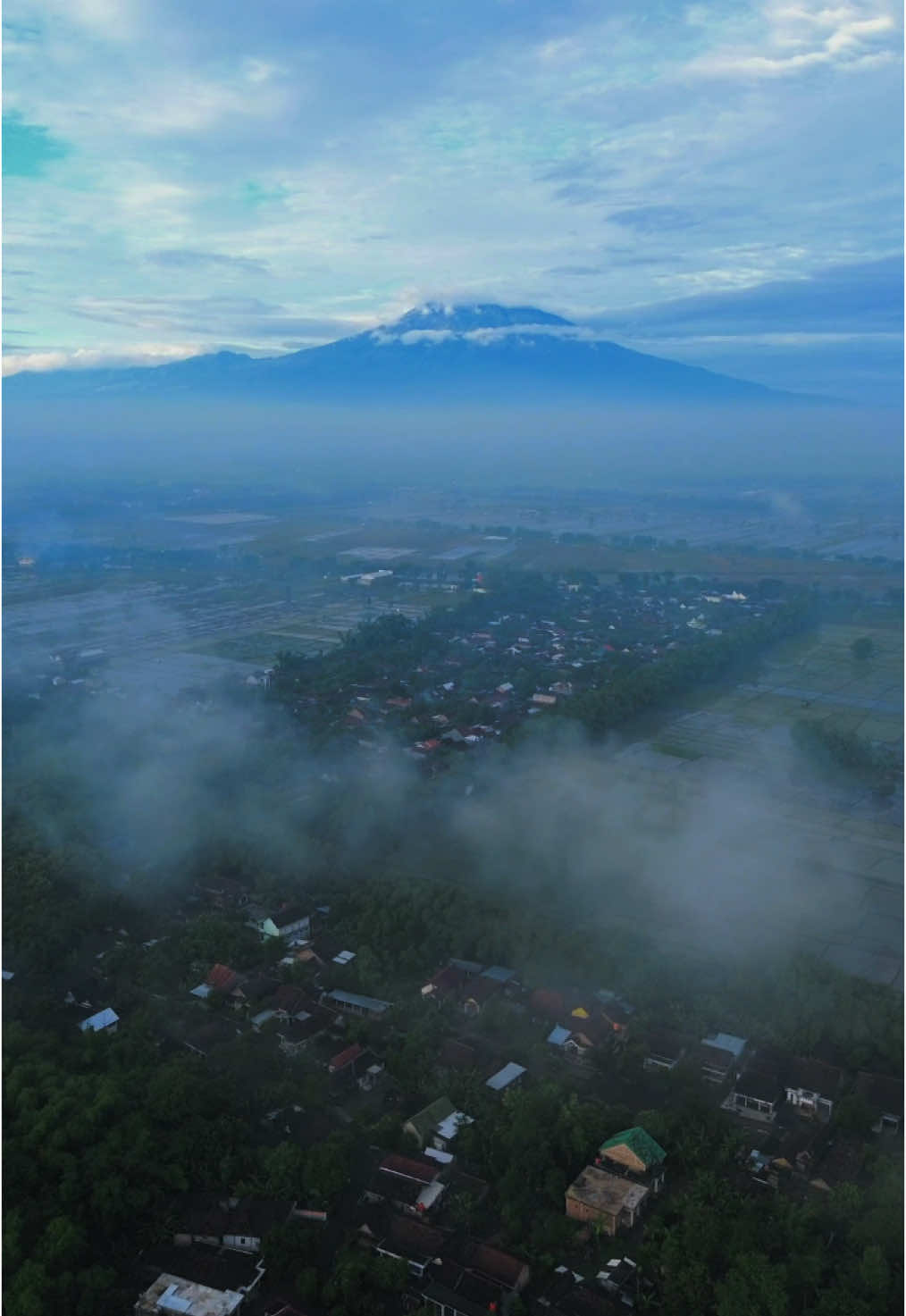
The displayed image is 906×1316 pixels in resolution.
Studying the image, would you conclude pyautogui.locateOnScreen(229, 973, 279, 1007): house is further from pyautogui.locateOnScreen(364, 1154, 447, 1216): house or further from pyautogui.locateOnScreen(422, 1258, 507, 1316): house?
pyautogui.locateOnScreen(422, 1258, 507, 1316): house

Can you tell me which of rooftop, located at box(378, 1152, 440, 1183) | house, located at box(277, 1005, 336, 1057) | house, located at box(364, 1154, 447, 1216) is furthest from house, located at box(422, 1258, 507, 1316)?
house, located at box(277, 1005, 336, 1057)

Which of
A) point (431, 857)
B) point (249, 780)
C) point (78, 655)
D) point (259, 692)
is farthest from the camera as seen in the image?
point (78, 655)

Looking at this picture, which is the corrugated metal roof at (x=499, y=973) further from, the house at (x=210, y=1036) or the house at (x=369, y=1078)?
the house at (x=210, y=1036)

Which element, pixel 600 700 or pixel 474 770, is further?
pixel 600 700

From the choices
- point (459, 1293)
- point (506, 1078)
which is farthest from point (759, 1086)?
point (459, 1293)

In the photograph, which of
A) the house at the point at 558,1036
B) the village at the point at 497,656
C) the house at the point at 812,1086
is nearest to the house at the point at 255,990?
the house at the point at 558,1036

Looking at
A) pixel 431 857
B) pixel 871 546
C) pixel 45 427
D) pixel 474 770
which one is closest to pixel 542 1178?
pixel 431 857

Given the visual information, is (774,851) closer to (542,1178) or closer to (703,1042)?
(703,1042)
